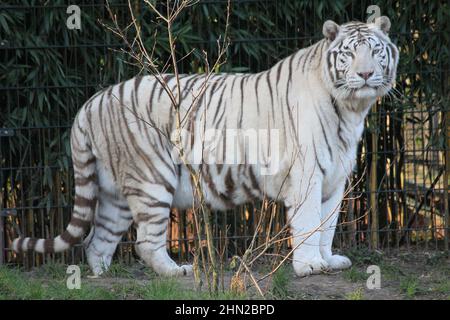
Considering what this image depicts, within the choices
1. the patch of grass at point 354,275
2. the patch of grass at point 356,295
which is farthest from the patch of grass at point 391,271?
the patch of grass at point 356,295

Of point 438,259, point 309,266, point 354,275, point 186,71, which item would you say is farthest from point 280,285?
point 186,71

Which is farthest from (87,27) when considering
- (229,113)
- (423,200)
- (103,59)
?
(423,200)

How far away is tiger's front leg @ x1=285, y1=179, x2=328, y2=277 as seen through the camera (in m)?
6.63

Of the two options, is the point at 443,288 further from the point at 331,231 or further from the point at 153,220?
the point at 153,220

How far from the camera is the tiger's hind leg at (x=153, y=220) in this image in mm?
6930

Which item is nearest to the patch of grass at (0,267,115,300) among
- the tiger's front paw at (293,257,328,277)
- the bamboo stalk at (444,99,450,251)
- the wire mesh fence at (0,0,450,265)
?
the wire mesh fence at (0,0,450,265)

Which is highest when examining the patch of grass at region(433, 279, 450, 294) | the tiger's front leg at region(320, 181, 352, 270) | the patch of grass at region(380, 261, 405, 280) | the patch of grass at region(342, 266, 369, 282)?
the tiger's front leg at region(320, 181, 352, 270)

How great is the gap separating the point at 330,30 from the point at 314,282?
1743 millimetres

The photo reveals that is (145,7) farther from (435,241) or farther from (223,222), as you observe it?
(435,241)

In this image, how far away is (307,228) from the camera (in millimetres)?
6629

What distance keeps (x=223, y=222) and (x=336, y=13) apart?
1.95 metres

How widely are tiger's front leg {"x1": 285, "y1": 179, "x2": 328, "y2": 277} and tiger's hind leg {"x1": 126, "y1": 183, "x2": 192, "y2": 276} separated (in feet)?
2.66

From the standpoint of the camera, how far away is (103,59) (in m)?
7.95

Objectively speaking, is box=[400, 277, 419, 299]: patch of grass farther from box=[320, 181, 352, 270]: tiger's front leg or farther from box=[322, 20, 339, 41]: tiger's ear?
box=[322, 20, 339, 41]: tiger's ear
